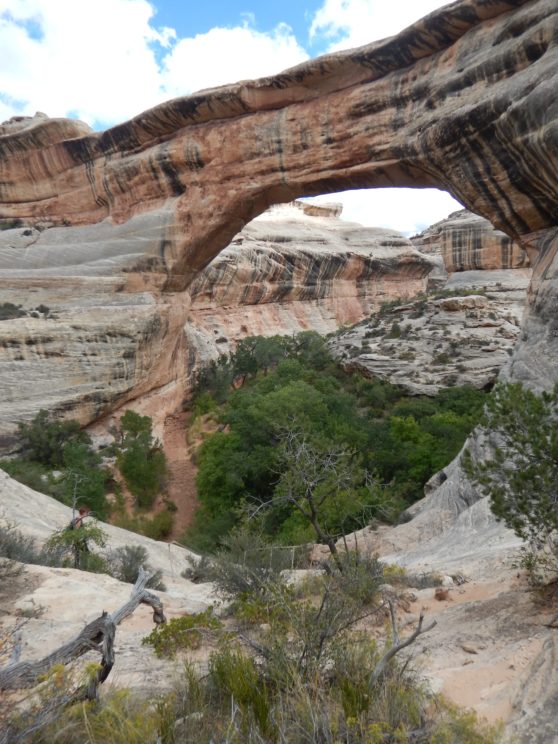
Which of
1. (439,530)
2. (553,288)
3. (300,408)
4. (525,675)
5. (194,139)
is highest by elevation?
(194,139)

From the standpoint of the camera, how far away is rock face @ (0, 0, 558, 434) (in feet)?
30.5

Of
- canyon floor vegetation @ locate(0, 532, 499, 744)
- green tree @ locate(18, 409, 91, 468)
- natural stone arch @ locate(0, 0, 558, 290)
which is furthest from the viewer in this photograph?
green tree @ locate(18, 409, 91, 468)

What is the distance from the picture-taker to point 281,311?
103 ft

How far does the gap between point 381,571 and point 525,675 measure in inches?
93.3

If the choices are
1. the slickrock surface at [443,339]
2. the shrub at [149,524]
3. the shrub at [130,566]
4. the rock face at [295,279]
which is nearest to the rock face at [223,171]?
the shrub at [149,524]

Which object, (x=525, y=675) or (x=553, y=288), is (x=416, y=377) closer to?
(x=553, y=288)

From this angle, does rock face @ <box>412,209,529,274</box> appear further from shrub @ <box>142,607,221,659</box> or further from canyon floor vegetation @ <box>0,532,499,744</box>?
canyon floor vegetation @ <box>0,532,499,744</box>

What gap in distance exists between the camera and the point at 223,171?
14.1 meters

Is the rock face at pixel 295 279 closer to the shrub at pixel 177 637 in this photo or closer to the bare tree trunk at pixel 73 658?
the shrub at pixel 177 637

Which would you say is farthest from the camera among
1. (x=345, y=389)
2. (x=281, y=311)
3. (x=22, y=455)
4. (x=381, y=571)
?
(x=281, y=311)

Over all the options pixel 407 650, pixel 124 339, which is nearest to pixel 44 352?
Result: pixel 124 339

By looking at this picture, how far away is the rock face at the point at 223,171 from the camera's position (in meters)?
9.30

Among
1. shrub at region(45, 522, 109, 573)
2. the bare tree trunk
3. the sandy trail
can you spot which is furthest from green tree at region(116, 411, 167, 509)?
the bare tree trunk

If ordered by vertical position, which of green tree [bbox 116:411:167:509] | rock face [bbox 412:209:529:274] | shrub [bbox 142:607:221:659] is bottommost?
green tree [bbox 116:411:167:509]
